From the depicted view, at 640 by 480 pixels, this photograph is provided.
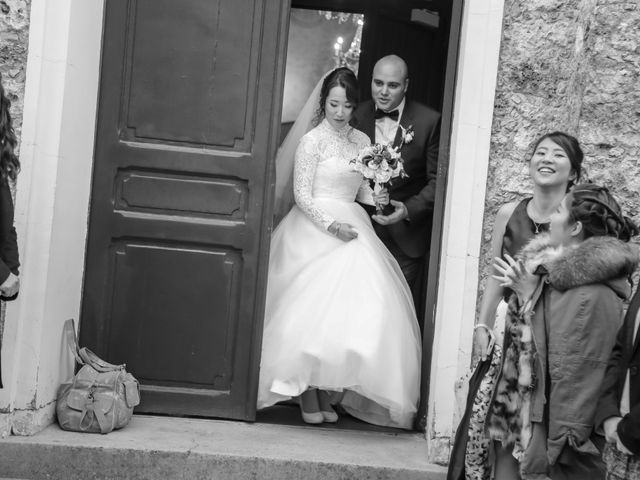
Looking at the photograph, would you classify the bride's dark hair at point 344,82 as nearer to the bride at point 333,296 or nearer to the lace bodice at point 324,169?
the bride at point 333,296

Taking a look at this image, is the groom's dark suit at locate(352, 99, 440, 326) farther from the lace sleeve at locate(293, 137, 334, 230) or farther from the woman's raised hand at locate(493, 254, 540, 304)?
the woman's raised hand at locate(493, 254, 540, 304)

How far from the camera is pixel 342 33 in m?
11.1

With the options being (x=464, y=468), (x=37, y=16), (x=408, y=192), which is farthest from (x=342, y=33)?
(x=464, y=468)

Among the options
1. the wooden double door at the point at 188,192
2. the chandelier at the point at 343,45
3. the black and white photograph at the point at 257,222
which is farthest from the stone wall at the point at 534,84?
the chandelier at the point at 343,45

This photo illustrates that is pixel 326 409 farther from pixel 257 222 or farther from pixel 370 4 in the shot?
pixel 370 4

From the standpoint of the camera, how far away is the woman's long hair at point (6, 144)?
16.4 ft

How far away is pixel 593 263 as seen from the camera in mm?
3947

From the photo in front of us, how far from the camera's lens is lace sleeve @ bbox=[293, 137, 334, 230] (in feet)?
21.6

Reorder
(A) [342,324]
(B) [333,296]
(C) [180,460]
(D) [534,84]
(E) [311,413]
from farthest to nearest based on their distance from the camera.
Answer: (E) [311,413] → (B) [333,296] → (A) [342,324] → (D) [534,84] → (C) [180,460]

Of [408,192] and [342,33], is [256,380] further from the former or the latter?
[342,33]

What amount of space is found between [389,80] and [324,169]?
0.79m

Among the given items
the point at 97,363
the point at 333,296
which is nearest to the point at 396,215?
the point at 333,296

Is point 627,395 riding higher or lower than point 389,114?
lower

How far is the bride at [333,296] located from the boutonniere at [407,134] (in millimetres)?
299
